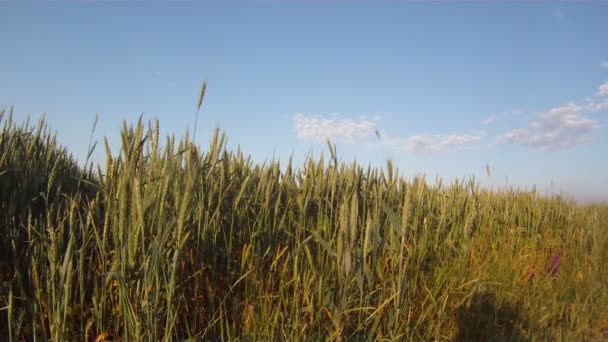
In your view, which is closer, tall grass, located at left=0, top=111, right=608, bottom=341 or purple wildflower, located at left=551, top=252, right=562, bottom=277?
tall grass, located at left=0, top=111, right=608, bottom=341

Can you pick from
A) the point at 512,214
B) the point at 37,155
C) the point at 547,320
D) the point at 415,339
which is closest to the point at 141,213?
the point at 415,339

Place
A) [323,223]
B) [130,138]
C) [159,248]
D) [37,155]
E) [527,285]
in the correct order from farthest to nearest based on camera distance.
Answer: [527,285]
[37,155]
[323,223]
[130,138]
[159,248]

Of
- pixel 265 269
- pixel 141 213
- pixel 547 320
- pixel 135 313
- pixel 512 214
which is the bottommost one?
pixel 547 320

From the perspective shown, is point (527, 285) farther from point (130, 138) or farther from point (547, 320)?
point (130, 138)

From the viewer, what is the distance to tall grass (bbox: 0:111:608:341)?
1389 mm

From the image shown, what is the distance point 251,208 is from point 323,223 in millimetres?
354

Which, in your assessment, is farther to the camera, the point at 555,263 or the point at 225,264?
the point at 555,263

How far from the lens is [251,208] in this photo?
6.44 ft

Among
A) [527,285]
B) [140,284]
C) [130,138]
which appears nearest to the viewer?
[140,284]

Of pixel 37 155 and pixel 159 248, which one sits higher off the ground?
pixel 37 155

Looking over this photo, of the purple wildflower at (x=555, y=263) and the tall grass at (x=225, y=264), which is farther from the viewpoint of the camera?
the purple wildflower at (x=555, y=263)

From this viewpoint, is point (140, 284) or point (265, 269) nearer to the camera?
point (140, 284)

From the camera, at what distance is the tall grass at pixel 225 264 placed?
1389 millimetres

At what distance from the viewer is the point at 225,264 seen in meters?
1.85
